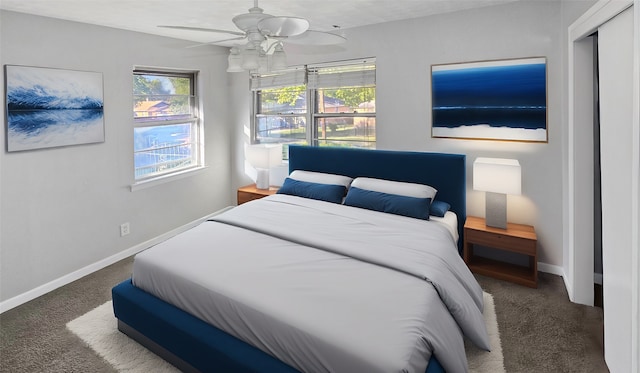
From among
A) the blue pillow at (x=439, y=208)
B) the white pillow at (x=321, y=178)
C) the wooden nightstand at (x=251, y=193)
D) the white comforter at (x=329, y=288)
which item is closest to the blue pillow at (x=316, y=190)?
the white pillow at (x=321, y=178)

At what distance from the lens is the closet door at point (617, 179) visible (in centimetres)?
166

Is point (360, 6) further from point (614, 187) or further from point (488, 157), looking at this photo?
point (614, 187)

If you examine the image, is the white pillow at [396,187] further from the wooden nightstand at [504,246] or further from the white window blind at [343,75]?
the white window blind at [343,75]

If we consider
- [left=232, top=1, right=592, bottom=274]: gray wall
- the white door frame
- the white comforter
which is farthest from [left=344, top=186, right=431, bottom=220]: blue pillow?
the white door frame

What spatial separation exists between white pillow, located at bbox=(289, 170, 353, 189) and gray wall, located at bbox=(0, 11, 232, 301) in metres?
1.56

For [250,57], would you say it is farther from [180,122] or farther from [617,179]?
[180,122]

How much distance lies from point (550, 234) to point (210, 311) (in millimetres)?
3002

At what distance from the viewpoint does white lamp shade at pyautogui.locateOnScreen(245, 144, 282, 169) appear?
4.40m

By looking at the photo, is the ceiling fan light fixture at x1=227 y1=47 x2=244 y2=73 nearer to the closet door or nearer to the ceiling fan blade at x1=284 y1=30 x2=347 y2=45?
the ceiling fan blade at x1=284 y1=30 x2=347 y2=45

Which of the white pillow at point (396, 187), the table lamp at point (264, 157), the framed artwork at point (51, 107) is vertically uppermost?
the framed artwork at point (51, 107)

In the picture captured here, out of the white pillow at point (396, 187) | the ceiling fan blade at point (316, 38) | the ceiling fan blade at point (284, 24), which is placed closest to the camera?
the ceiling fan blade at point (284, 24)

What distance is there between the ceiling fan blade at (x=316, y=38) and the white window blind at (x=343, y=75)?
1.88m

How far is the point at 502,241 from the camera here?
121 inches

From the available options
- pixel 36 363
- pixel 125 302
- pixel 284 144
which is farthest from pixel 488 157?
pixel 36 363
